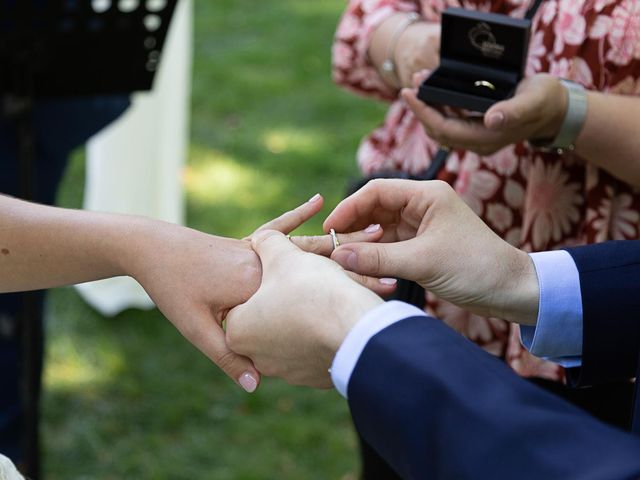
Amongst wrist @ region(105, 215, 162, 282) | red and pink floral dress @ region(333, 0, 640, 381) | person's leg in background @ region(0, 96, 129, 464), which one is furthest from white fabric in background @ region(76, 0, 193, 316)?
wrist @ region(105, 215, 162, 282)

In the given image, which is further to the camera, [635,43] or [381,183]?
[635,43]

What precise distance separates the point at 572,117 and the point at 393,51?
16.2 inches

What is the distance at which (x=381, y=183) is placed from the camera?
4.51 ft

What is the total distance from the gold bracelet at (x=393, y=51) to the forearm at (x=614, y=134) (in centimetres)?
42

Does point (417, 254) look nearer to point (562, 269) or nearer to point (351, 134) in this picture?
point (562, 269)

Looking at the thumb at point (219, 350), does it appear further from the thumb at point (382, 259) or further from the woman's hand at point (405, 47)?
the woman's hand at point (405, 47)

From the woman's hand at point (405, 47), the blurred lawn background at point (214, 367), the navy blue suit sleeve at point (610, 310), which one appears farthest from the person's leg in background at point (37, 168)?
the navy blue suit sleeve at point (610, 310)

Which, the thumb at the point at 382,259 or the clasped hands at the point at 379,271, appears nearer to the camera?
the clasped hands at the point at 379,271

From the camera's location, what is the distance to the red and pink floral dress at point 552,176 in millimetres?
1539

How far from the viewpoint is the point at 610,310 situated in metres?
1.31

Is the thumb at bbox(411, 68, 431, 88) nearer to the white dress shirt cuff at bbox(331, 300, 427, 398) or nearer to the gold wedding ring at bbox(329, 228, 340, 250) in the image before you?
the gold wedding ring at bbox(329, 228, 340, 250)

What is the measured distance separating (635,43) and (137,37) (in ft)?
3.99

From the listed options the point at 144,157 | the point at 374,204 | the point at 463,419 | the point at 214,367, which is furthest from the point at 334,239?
the point at 144,157

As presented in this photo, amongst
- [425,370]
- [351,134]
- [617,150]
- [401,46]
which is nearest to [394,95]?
[401,46]
